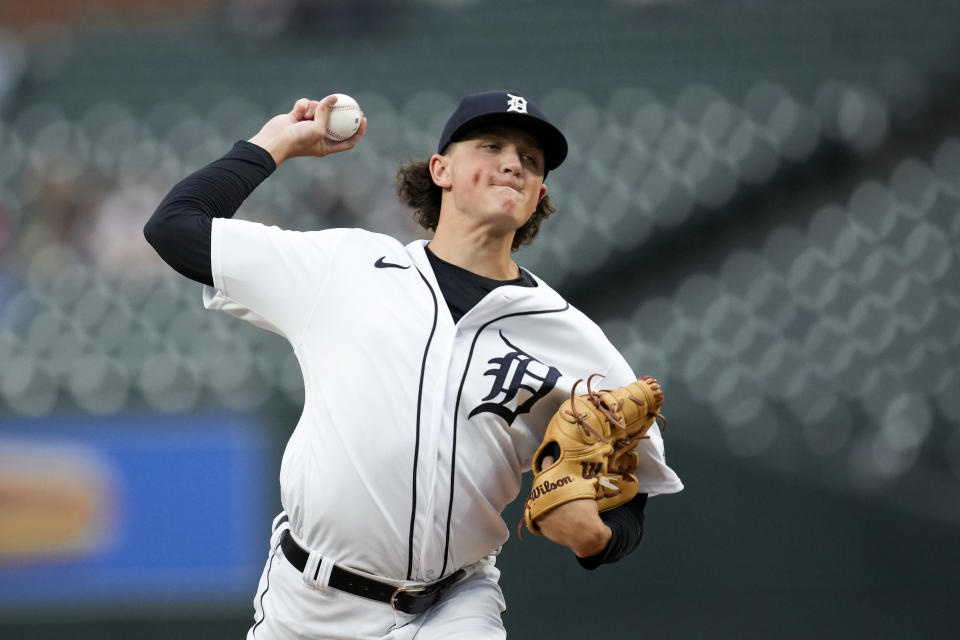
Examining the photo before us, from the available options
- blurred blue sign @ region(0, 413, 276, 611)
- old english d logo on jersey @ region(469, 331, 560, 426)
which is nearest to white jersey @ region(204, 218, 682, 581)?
old english d logo on jersey @ region(469, 331, 560, 426)

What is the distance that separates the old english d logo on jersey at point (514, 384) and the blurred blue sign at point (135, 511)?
6.99 ft

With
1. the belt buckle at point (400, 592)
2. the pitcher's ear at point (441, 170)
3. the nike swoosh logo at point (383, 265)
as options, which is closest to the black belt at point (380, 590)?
the belt buckle at point (400, 592)

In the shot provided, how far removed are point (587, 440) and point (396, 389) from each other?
372 millimetres

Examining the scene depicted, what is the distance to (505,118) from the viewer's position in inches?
91.7

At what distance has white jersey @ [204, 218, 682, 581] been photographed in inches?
84.6

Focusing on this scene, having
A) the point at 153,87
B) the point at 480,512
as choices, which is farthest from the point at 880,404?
the point at 153,87

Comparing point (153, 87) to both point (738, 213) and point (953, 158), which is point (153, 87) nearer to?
point (738, 213)

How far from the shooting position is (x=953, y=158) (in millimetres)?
4938

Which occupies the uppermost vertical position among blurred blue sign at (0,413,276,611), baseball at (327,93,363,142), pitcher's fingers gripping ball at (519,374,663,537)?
baseball at (327,93,363,142)

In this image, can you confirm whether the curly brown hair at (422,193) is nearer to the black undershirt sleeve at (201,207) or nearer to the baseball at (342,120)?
the baseball at (342,120)

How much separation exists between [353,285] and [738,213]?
10.5ft

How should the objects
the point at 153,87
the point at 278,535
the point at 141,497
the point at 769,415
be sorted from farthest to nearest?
the point at 153,87, the point at 769,415, the point at 141,497, the point at 278,535

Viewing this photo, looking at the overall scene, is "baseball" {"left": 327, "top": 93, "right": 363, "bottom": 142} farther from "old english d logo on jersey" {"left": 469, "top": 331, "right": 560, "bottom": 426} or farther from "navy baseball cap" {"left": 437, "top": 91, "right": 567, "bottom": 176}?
"old english d logo on jersey" {"left": 469, "top": 331, "right": 560, "bottom": 426}

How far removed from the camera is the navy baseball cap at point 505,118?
2.32 m
